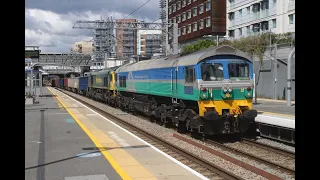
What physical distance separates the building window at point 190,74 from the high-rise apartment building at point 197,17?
149 feet

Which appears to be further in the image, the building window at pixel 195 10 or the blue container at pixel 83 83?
the building window at pixel 195 10

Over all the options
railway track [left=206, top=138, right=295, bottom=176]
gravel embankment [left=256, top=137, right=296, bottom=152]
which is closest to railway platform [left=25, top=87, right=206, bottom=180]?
railway track [left=206, top=138, right=295, bottom=176]

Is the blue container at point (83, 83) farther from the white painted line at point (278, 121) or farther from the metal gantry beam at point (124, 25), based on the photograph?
the white painted line at point (278, 121)

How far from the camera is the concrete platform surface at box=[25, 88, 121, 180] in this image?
7.95 metres

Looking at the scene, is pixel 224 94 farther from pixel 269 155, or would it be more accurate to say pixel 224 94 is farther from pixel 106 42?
pixel 106 42

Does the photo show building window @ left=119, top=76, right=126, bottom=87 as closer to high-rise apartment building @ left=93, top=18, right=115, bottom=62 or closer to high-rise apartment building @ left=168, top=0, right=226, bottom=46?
high-rise apartment building @ left=93, top=18, right=115, bottom=62

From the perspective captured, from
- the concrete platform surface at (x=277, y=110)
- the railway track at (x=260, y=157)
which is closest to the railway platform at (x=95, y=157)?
the railway track at (x=260, y=157)

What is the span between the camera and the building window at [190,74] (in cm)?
1284

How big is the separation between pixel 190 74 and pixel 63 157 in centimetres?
539

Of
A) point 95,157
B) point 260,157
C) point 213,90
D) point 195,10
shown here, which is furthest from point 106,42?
point 260,157

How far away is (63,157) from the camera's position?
32.2 feet

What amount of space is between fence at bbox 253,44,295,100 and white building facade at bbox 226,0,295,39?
4.66 metres
